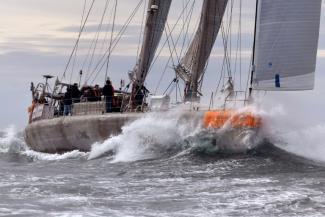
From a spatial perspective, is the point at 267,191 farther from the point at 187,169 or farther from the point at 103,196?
the point at 187,169

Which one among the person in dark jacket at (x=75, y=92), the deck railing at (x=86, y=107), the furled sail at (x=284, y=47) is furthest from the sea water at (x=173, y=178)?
the person in dark jacket at (x=75, y=92)

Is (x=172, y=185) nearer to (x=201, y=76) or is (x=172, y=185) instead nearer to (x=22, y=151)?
(x=201, y=76)

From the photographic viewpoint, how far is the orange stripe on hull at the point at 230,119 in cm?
2328

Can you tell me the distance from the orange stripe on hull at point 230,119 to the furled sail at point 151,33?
776 cm

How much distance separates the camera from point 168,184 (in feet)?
60.9

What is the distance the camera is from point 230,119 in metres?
23.5

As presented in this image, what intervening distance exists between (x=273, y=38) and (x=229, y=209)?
9.24 meters

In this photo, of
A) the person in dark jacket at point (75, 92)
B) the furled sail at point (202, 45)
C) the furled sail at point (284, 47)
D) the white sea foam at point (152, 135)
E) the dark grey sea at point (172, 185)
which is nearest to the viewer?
the dark grey sea at point (172, 185)

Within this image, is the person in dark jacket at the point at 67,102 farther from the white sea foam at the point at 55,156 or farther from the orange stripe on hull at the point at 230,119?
the orange stripe on hull at the point at 230,119

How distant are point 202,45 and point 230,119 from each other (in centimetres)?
655

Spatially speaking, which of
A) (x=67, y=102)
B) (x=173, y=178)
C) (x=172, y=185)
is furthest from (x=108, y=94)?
(x=172, y=185)

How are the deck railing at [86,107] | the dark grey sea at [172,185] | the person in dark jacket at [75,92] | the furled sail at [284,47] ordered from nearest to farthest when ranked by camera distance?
the dark grey sea at [172,185], the furled sail at [284,47], the deck railing at [86,107], the person in dark jacket at [75,92]

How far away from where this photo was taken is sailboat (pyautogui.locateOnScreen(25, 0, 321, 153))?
2317 centimetres

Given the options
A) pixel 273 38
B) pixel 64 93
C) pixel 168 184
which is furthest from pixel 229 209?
pixel 64 93
